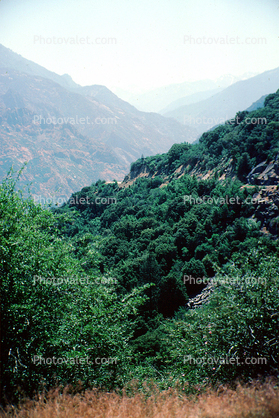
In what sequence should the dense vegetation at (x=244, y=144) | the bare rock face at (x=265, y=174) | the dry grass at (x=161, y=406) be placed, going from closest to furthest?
the dry grass at (x=161, y=406) → the bare rock face at (x=265, y=174) → the dense vegetation at (x=244, y=144)

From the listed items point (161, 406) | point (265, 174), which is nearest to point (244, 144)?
point (265, 174)

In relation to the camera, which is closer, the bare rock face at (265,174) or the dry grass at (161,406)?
the dry grass at (161,406)

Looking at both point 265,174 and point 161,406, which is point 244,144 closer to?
point 265,174

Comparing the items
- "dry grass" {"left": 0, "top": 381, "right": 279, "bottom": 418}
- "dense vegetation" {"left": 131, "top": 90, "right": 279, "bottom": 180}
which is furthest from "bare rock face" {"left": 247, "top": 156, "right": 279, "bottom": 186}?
"dry grass" {"left": 0, "top": 381, "right": 279, "bottom": 418}

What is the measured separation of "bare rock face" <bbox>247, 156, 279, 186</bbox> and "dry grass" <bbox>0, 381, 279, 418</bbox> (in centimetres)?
3442

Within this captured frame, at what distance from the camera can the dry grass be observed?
5142 mm

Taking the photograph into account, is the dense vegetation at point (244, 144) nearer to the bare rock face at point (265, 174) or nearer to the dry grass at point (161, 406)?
the bare rock face at point (265, 174)

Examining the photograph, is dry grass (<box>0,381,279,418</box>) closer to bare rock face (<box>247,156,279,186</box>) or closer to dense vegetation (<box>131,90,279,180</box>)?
bare rock face (<box>247,156,279,186</box>)

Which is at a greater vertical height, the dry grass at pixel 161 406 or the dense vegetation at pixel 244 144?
the dense vegetation at pixel 244 144

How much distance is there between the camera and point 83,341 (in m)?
8.29

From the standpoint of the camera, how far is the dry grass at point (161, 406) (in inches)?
202

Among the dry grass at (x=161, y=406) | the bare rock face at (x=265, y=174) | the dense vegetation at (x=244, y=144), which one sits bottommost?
the dry grass at (x=161, y=406)

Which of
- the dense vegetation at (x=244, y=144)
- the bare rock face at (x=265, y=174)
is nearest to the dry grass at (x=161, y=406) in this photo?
the bare rock face at (x=265, y=174)

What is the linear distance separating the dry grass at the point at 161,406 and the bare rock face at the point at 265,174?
3442 cm
